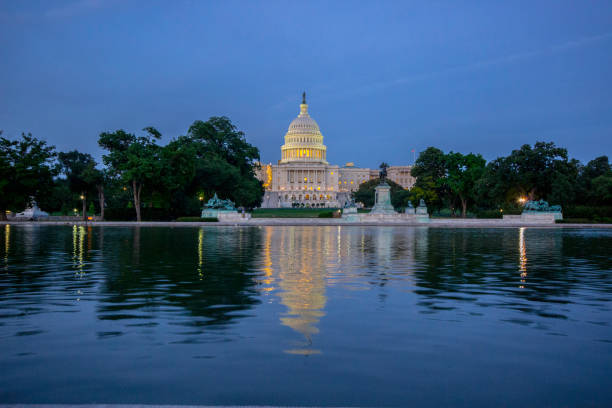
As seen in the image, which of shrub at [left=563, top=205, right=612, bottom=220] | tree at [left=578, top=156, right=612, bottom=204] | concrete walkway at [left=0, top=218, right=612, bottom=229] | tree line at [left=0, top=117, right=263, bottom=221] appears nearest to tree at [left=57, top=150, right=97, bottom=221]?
tree line at [left=0, top=117, right=263, bottom=221]

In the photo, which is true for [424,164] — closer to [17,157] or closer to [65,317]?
[17,157]

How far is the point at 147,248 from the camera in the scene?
2377 cm

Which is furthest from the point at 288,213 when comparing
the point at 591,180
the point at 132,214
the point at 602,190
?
the point at 602,190

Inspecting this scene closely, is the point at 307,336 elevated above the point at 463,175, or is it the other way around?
the point at 463,175

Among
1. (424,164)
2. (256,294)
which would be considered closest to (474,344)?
(256,294)

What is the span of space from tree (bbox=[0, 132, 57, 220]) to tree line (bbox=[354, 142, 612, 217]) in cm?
4801

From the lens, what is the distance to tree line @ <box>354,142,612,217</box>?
64.8 metres

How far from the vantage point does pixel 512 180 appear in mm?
66062

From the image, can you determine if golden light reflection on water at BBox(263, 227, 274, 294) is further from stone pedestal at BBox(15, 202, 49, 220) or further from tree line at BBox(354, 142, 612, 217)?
stone pedestal at BBox(15, 202, 49, 220)

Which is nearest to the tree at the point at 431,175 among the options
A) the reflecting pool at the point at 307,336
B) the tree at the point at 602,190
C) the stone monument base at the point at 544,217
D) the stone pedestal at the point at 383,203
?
the stone pedestal at the point at 383,203

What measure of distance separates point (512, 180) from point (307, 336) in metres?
63.7

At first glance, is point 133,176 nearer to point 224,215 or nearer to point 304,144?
point 224,215

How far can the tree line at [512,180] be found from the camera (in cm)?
6475

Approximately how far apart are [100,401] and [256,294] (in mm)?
6263
